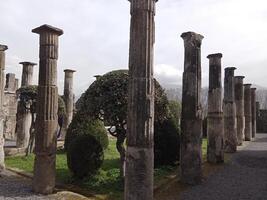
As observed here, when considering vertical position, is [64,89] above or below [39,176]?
above

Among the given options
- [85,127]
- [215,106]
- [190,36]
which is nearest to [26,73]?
[85,127]

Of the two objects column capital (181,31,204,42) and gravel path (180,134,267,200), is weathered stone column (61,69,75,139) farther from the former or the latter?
column capital (181,31,204,42)

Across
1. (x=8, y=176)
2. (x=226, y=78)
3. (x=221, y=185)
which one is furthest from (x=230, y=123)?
(x=8, y=176)

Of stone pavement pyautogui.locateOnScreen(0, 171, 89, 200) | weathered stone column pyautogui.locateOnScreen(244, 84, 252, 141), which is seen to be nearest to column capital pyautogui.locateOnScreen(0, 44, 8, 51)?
stone pavement pyautogui.locateOnScreen(0, 171, 89, 200)

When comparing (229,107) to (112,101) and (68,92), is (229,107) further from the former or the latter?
(112,101)

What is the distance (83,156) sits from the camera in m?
11.2

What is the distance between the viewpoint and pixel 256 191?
1091 centimetres

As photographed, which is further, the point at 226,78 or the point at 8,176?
the point at 226,78

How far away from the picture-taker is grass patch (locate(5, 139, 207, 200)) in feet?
33.9

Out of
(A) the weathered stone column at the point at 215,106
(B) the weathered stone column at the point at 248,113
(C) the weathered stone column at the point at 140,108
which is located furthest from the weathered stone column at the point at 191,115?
(B) the weathered stone column at the point at 248,113

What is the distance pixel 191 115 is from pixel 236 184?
266 cm

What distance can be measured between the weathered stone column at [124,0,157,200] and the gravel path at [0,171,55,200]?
260 cm

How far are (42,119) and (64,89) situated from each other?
13.1m

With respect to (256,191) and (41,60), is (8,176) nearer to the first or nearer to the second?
(41,60)
